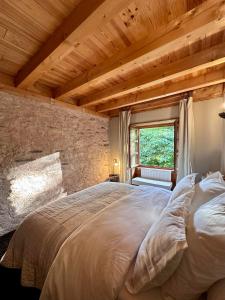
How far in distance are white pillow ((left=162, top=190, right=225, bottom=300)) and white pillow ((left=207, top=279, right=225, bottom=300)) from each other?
2cm

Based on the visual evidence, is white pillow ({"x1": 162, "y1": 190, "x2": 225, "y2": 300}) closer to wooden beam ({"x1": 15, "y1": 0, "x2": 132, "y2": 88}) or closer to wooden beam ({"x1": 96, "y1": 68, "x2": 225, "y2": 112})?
wooden beam ({"x1": 15, "y1": 0, "x2": 132, "y2": 88})

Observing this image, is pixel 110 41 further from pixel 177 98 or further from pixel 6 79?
pixel 177 98

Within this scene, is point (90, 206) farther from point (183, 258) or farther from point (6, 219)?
point (6, 219)

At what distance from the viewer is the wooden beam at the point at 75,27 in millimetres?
1082

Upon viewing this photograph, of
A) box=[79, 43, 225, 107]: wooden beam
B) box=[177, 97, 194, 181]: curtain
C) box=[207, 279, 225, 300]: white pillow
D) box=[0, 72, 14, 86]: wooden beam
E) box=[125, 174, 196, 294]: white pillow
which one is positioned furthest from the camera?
box=[177, 97, 194, 181]: curtain

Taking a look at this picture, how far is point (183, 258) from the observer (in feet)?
2.54

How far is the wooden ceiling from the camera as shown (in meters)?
1.20

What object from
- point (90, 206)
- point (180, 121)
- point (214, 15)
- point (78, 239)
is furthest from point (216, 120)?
point (78, 239)

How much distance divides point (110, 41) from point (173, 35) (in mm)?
664

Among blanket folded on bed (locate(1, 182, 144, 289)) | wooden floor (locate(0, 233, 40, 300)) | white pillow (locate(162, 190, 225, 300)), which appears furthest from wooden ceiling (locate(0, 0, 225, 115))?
Answer: wooden floor (locate(0, 233, 40, 300))

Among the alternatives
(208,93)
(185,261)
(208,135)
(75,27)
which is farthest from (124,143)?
(185,261)

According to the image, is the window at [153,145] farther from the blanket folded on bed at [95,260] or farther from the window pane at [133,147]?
the blanket folded on bed at [95,260]

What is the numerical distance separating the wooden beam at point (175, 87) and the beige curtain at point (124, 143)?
1.51 feet

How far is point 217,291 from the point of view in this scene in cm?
68
